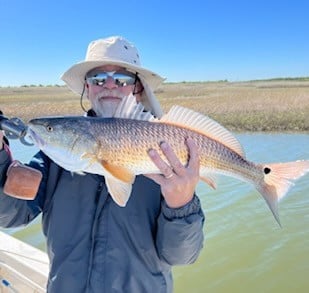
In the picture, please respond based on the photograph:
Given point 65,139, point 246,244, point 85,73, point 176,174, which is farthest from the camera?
point 246,244

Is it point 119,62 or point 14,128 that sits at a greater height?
point 119,62

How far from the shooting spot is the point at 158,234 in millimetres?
2309

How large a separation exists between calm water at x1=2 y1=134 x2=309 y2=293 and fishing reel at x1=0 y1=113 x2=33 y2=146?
387 cm

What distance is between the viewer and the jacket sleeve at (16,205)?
236cm

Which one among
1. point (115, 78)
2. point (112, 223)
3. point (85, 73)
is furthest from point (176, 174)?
point (85, 73)

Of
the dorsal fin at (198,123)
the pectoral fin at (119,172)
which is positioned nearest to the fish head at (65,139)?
the pectoral fin at (119,172)

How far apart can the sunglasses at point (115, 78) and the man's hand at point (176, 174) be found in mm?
759

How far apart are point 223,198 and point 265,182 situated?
21.4ft

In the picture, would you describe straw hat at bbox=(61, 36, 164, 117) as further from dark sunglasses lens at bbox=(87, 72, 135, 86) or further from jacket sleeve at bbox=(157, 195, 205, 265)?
jacket sleeve at bbox=(157, 195, 205, 265)

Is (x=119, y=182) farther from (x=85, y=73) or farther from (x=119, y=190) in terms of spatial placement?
(x=85, y=73)

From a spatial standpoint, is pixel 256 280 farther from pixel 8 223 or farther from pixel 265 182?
pixel 8 223

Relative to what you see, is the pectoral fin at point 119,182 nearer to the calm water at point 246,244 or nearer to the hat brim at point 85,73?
the hat brim at point 85,73

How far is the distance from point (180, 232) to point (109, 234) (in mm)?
397

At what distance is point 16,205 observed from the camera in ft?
7.88
